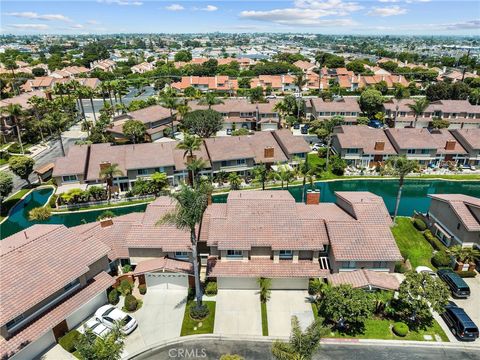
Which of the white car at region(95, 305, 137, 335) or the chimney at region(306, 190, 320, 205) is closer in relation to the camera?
the white car at region(95, 305, 137, 335)

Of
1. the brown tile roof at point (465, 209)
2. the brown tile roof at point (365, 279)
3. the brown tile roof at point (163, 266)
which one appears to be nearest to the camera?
the brown tile roof at point (365, 279)

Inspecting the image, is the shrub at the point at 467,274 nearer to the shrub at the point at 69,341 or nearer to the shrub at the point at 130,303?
the shrub at the point at 130,303

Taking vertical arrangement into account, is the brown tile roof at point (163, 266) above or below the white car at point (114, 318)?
above

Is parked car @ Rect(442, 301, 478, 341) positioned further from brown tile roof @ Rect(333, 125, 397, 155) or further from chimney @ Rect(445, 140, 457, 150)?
chimney @ Rect(445, 140, 457, 150)

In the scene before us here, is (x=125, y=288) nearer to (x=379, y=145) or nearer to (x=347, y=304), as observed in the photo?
(x=347, y=304)

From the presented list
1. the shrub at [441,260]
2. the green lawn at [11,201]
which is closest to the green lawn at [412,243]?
the shrub at [441,260]

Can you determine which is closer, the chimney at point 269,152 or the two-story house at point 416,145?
the chimney at point 269,152

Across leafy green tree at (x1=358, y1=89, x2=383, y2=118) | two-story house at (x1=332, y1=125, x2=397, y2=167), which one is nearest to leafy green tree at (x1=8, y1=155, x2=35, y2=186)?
two-story house at (x1=332, y1=125, x2=397, y2=167)

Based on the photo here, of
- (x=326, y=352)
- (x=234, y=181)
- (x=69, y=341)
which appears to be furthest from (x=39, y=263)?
(x=234, y=181)
